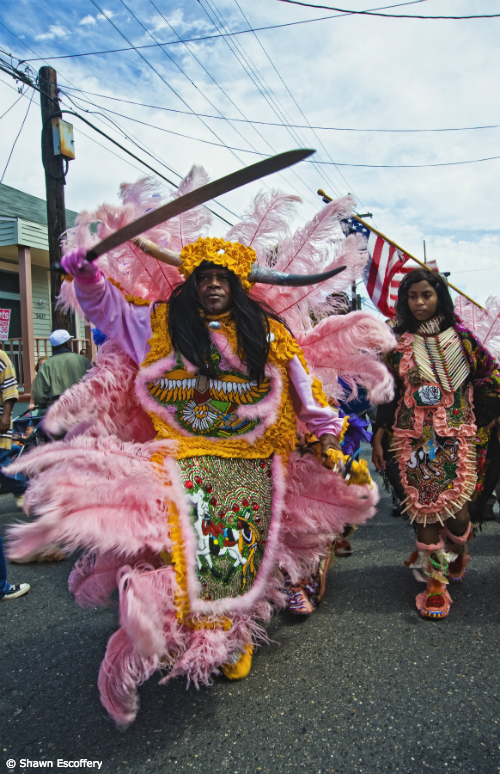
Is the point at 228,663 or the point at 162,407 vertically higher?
the point at 162,407

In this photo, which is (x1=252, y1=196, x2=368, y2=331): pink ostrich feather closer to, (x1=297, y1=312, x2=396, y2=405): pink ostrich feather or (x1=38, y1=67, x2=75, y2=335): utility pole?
(x1=297, y1=312, x2=396, y2=405): pink ostrich feather

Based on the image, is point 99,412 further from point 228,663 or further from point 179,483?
point 228,663

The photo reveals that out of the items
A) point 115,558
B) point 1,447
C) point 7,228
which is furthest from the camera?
point 7,228

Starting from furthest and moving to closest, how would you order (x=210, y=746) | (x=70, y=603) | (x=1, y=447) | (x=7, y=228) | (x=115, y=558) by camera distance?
(x=7, y=228)
(x=1, y=447)
(x=70, y=603)
(x=115, y=558)
(x=210, y=746)

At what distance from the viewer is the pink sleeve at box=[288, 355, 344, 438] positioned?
7.38ft

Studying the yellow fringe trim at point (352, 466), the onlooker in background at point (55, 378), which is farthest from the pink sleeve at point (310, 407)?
the onlooker in background at point (55, 378)

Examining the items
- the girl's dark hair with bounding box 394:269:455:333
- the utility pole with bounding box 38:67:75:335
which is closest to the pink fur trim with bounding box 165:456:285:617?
the girl's dark hair with bounding box 394:269:455:333

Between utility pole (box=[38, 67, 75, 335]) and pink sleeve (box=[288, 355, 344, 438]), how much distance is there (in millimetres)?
5811

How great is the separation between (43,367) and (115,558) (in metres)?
2.81

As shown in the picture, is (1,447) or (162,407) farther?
(1,447)

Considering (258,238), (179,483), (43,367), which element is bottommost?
(179,483)

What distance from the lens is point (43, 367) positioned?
4258 millimetres

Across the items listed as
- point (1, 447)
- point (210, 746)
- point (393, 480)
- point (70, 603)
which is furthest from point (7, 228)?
point (210, 746)

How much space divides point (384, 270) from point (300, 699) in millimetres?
3755
